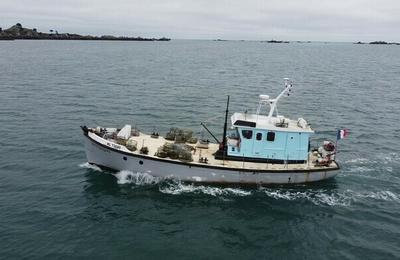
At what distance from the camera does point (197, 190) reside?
28.8 m

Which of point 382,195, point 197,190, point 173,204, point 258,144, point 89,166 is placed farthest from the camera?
point 89,166

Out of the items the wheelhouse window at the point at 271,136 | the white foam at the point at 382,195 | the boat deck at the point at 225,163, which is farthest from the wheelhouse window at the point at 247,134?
the white foam at the point at 382,195

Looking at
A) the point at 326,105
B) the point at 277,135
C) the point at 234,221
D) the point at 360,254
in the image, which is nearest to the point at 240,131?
the point at 277,135

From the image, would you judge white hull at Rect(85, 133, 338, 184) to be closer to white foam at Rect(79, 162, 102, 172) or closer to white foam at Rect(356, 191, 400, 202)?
white foam at Rect(79, 162, 102, 172)

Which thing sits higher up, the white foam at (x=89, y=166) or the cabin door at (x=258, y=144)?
the cabin door at (x=258, y=144)

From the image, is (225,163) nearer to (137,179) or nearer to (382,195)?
(137,179)

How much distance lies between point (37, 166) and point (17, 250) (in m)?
12.1

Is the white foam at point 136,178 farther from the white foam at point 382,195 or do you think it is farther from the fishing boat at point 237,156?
the white foam at point 382,195

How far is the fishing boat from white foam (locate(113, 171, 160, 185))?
1.08 ft

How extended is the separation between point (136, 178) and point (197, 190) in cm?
463

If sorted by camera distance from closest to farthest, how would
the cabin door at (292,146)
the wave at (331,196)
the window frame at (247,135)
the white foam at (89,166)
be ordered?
the wave at (331,196), the window frame at (247,135), the cabin door at (292,146), the white foam at (89,166)

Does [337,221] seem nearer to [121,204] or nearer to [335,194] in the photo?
[335,194]

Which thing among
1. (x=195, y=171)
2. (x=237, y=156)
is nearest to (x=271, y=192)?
(x=237, y=156)

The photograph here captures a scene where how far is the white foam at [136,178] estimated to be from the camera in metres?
29.4
